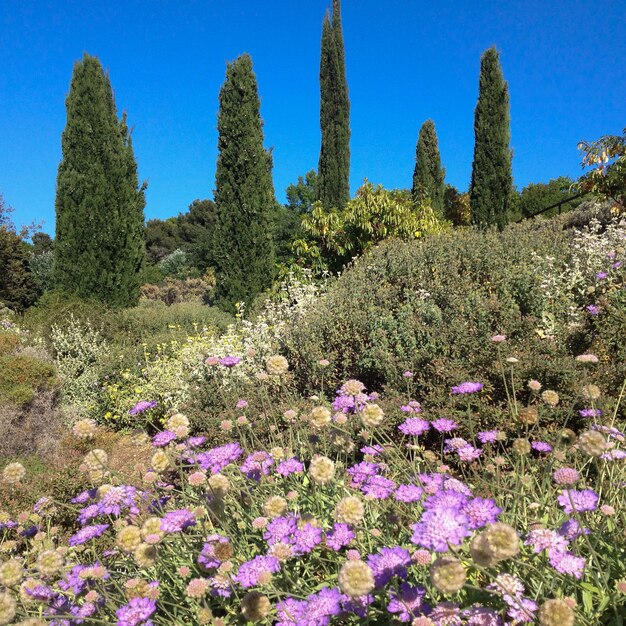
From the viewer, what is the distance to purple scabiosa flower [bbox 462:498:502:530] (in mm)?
1167

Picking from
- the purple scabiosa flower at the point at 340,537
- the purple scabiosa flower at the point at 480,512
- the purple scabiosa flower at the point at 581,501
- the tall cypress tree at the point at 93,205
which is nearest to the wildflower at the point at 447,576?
the purple scabiosa flower at the point at 480,512

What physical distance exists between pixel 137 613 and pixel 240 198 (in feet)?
33.1

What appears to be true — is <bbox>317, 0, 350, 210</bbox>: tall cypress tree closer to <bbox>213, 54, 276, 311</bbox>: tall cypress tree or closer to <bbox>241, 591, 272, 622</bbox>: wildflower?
<bbox>213, 54, 276, 311</bbox>: tall cypress tree

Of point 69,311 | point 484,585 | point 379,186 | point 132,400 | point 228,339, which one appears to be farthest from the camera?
point 379,186

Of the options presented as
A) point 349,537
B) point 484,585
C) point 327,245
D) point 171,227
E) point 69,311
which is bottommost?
point 484,585

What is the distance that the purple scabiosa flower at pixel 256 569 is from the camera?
128 cm

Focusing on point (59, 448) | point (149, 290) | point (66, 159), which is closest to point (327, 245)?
point (66, 159)

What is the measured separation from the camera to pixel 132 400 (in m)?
5.74

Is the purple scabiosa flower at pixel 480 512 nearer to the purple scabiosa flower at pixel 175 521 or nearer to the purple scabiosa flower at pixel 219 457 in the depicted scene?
the purple scabiosa flower at pixel 175 521

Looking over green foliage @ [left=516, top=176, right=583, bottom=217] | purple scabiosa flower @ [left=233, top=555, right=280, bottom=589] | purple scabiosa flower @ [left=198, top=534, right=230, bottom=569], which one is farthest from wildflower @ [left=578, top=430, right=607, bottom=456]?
green foliage @ [left=516, top=176, right=583, bottom=217]

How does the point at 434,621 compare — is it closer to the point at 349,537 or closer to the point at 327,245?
the point at 349,537

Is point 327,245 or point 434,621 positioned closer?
point 434,621

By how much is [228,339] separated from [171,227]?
38.9 m

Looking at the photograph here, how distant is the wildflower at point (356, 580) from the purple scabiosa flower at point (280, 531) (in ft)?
1.29
